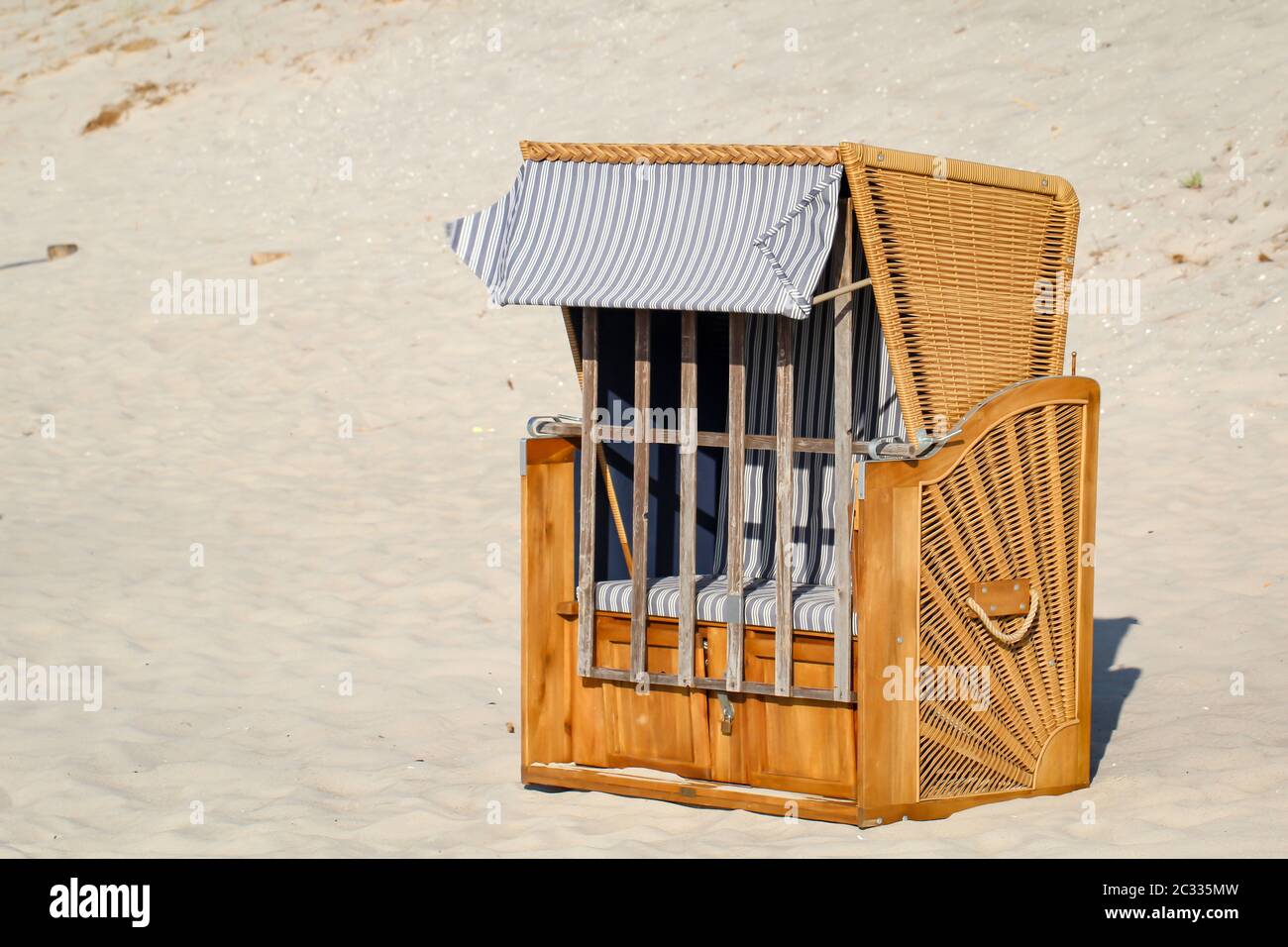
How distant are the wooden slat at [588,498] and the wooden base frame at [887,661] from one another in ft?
0.24

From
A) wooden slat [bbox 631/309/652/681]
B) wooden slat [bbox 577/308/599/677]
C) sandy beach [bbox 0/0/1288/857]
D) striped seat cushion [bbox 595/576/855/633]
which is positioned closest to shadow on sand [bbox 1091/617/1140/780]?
sandy beach [bbox 0/0/1288/857]

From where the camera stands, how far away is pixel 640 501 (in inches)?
225

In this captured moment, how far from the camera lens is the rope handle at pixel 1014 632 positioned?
5520 mm

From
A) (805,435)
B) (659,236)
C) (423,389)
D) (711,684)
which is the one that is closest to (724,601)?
(711,684)

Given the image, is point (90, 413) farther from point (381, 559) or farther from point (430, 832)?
A: point (430, 832)

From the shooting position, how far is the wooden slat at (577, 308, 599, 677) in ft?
18.9

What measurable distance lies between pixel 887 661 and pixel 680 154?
1841 millimetres

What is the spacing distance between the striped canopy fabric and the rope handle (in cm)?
125

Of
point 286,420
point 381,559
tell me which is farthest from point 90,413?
point 381,559

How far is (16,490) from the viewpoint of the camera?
11.0 m

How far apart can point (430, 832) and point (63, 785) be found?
1548 mm

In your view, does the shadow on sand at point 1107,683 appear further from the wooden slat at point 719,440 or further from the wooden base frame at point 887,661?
the wooden slat at point 719,440

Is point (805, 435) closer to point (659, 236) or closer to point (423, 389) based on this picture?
point (659, 236)

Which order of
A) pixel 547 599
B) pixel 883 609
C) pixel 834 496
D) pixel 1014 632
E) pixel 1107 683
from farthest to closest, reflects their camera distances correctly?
pixel 1107 683 → pixel 547 599 → pixel 834 496 → pixel 1014 632 → pixel 883 609
